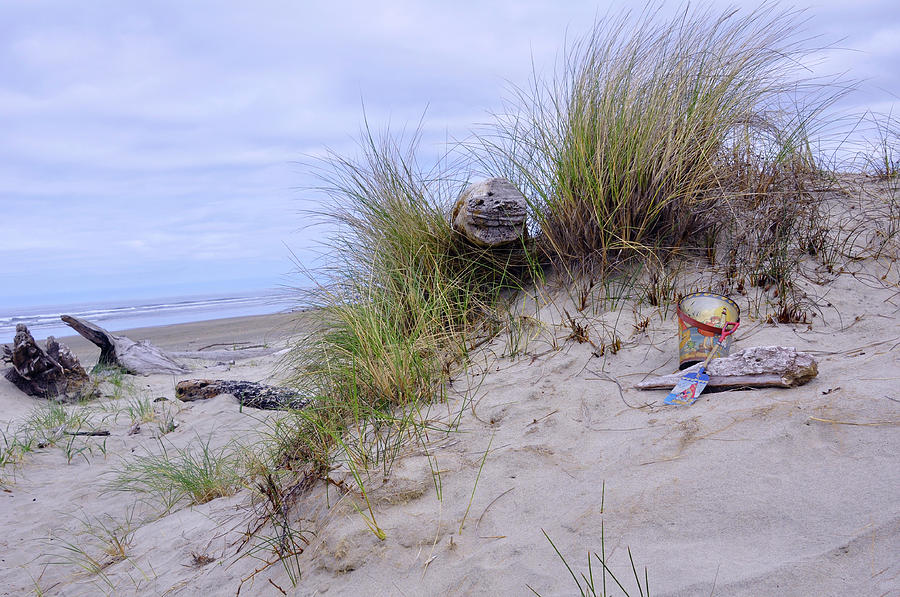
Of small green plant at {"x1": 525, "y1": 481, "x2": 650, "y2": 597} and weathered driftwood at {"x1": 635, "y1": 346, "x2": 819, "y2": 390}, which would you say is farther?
weathered driftwood at {"x1": 635, "y1": 346, "x2": 819, "y2": 390}

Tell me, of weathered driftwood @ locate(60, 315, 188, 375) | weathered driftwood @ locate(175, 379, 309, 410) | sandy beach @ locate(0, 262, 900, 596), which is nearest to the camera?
sandy beach @ locate(0, 262, 900, 596)

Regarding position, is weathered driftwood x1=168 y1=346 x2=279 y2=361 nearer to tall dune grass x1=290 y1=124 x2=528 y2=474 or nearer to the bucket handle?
tall dune grass x1=290 y1=124 x2=528 y2=474

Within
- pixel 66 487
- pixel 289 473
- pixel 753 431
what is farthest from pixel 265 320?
pixel 753 431

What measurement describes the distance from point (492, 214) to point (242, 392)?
99.4 inches

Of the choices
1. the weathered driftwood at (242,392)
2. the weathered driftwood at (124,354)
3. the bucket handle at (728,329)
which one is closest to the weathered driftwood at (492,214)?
the bucket handle at (728,329)

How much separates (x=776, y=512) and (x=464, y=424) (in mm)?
1194

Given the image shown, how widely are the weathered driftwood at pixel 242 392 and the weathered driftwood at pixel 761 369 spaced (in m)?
2.58

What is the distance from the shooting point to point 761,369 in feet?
6.77

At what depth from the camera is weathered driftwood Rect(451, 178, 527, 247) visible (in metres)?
3.43

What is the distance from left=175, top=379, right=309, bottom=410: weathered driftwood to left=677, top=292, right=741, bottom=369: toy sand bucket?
2.47 metres

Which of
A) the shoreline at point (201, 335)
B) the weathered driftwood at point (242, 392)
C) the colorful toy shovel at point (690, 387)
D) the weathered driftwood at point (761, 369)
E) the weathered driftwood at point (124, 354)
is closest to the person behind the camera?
the weathered driftwood at point (761, 369)

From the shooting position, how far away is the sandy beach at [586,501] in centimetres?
136

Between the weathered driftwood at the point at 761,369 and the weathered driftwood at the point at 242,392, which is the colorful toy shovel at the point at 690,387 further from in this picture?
the weathered driftwood at the point at 242,392

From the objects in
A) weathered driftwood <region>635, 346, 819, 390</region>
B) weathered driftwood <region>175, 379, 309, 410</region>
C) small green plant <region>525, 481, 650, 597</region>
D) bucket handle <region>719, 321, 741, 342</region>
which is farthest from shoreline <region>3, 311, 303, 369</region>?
small green plant <region>525, 481, 650, 597</region>
